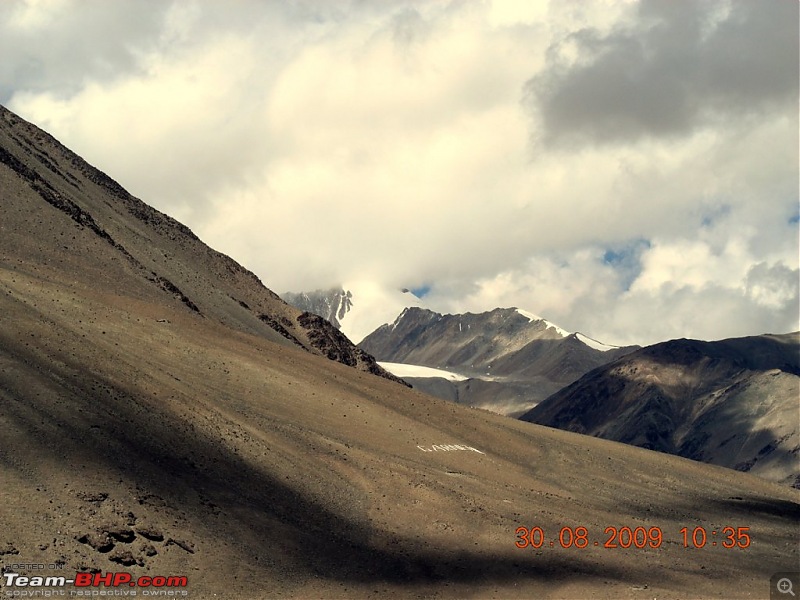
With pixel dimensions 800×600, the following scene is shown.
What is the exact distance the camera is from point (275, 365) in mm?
98562

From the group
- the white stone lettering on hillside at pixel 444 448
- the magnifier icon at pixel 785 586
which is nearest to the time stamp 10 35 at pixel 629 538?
the magnifier icon at pixel 785 586

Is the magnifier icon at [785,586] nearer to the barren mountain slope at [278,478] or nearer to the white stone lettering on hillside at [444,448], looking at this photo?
the barren mountain slope at [278,478]

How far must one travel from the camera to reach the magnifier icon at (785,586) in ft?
194

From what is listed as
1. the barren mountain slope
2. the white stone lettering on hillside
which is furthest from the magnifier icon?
the white stone lettering on hillside

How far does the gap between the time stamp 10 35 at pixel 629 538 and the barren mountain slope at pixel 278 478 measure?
61cm

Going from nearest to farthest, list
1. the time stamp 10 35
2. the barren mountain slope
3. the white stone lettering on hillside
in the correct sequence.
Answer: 1. the barren mountain slope
2. the time stamp 10 35
3. the white stone lettering on hillside

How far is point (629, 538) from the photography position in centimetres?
7200

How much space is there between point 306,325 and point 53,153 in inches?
1805

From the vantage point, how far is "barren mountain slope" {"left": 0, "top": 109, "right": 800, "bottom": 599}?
51.1 m

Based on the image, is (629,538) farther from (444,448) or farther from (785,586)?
(444,448)

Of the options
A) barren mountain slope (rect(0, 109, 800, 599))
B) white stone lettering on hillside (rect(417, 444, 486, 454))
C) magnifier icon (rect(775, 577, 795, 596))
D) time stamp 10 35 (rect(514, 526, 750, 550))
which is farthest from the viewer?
white stone lettering on hillside (rect(417, 444, 486, 454))

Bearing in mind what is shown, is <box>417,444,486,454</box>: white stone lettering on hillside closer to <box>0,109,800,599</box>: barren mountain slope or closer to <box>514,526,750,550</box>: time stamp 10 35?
<box>0,109,800,599</box>: barren mountain slope

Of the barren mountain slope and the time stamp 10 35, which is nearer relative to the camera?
the barren mountain slope

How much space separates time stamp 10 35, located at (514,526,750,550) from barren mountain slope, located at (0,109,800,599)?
0.61 meters
